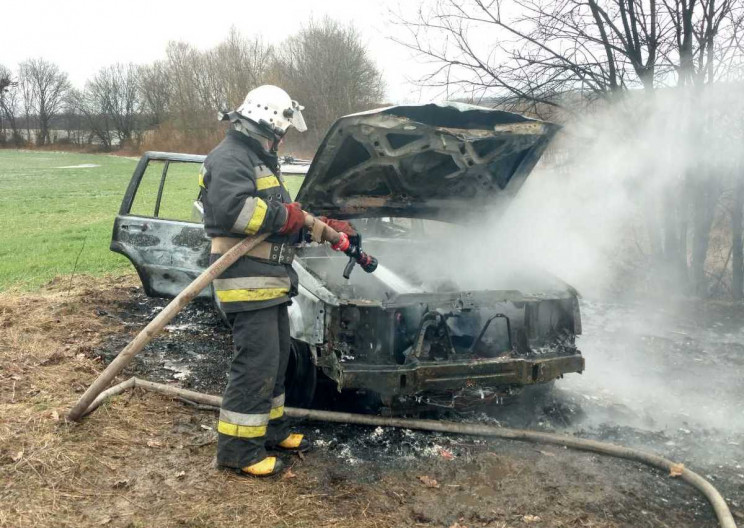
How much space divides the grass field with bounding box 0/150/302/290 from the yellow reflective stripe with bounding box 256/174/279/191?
2.30 meters

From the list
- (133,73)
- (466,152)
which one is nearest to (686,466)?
(466,152)

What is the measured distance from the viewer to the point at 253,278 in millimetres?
3395

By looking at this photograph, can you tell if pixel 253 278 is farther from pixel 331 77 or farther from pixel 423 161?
pixel 331 77

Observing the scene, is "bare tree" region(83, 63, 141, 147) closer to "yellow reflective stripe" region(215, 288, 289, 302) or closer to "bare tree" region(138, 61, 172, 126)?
"bare tree" region(138, 61, 172, 126)

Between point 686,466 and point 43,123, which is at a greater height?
point 43,123

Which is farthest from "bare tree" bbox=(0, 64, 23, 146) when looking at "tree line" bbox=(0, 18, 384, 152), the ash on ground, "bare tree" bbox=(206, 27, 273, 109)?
the ash on ground

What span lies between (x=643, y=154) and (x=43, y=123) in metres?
68.5

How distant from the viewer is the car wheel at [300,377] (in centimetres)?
424

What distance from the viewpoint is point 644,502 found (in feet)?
10.6

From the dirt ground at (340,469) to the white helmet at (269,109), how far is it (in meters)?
2.07

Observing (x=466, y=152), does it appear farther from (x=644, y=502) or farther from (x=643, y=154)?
(x=643, y=154)

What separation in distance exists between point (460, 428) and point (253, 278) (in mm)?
1717

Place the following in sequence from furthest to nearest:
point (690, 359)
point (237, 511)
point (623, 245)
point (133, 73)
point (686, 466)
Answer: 1. point (133, 73)
2. point (623, 245)
3. point (690, 359)
4. point (686, 466)
5. point (237, 511)

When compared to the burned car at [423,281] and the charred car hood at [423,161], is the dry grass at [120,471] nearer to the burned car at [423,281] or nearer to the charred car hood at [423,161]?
the burned car at [423,281]
